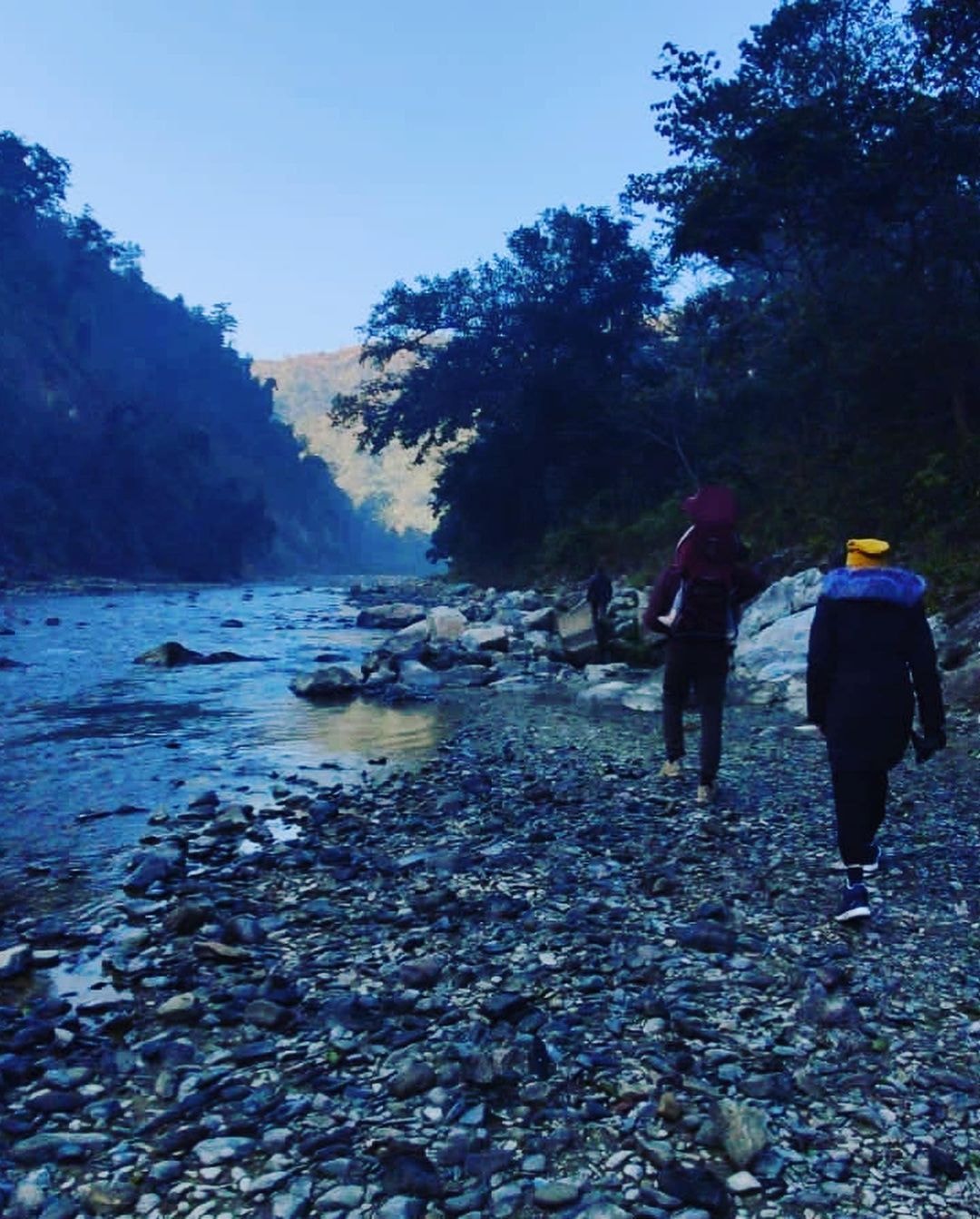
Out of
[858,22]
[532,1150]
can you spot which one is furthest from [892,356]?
[532,1150]

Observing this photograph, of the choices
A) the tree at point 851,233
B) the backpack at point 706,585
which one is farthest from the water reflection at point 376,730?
the tree at point 851,233

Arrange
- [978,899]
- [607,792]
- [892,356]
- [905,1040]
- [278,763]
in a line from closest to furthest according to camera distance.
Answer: [905,1040] < [978,899] < [607,792] < [278,763] < [892,356]

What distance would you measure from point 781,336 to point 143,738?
76.0 feet

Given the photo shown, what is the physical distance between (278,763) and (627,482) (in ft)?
108

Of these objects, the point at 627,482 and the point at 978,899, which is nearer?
the point at 978,899

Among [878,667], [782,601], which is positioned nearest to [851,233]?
[782,601]

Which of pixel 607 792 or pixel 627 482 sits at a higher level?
pixel 627 482

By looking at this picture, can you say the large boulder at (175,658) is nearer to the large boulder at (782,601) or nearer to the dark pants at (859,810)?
the large boulder at (782,601)

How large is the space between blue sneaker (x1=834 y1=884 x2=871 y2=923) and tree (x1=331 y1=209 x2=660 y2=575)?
38.9 m

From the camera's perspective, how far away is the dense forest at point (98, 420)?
7200cm

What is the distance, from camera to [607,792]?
8.09 m

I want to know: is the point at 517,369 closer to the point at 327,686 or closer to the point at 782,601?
the point at 782,601

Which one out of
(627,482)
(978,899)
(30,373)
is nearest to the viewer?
(978,899)

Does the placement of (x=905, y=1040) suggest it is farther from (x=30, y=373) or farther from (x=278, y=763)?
(x=30, y=373)
